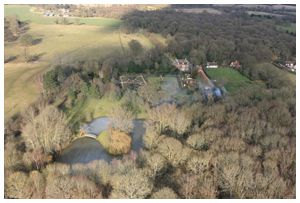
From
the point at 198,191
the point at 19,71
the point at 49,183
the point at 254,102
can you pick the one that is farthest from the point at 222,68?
the point at 49,183

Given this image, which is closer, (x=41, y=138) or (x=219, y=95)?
(x=41, y=138)

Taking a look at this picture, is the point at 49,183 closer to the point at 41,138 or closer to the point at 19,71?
the point at 41,138

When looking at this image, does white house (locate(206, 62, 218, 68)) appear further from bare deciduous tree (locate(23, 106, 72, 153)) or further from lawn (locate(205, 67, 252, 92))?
bare deciduous tree (locate(23, 106, 72, 153))

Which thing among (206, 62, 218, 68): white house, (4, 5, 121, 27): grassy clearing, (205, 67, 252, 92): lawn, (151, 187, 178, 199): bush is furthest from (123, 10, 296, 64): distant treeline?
(151, 187, 178, 199): bush

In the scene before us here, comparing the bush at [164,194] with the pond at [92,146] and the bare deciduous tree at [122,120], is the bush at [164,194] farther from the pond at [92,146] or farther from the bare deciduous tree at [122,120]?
the bare deciduous tree at [122,120]

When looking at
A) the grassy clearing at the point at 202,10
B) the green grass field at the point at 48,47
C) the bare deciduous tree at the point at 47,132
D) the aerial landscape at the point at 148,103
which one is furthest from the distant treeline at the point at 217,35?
the bare deciduous tree at the point at 47,132
